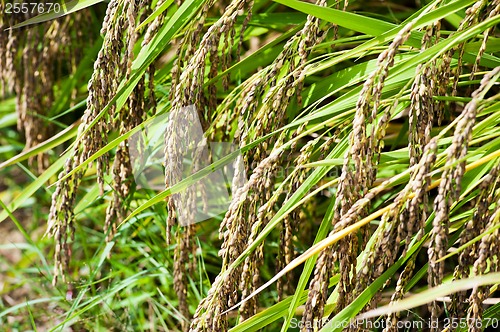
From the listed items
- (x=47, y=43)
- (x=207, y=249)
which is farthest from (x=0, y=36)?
(x=207, y=249)

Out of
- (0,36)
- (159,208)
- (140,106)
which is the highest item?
(0,36)

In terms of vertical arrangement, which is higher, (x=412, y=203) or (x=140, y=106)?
(x=140, y=106)

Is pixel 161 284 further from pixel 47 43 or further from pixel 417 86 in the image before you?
pixel 417 86

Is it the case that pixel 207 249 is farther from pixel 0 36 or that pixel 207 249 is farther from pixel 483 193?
pixel 483 193

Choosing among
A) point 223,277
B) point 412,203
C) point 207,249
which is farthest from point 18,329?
point 412,203

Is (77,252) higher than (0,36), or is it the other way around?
(0,36)

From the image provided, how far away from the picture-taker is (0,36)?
194 cm

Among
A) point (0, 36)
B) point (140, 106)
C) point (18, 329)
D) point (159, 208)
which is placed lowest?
point (18, 329)

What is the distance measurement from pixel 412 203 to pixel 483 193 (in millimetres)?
150

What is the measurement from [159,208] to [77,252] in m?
0.85

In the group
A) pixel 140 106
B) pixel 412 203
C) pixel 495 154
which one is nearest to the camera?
pixel 412 203

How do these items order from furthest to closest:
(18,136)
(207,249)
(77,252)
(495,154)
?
(18,136) < (77,252) < (207,249) < (495,154)

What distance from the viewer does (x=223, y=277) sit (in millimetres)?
1095

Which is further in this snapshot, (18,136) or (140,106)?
(18,136)
